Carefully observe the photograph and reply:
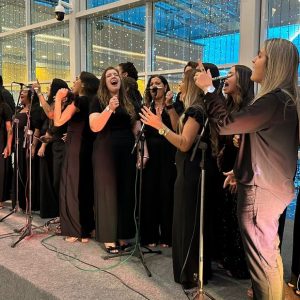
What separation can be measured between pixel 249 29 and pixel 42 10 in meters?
4.37

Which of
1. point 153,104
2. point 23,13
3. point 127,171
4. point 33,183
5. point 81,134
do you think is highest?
point 23,13

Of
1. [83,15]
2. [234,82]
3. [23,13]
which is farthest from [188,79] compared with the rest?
[23,13]

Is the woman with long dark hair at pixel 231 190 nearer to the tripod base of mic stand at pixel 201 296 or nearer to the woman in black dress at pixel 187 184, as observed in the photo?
the woman in black dress at pixel 187 184

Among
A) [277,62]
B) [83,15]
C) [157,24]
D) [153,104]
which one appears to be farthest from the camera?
[83,15]

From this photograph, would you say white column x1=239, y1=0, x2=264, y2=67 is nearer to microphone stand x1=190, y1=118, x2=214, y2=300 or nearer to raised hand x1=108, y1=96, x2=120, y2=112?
raised hand x1=108, y1=96, x2=120, y2=112

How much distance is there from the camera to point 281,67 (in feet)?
5.55

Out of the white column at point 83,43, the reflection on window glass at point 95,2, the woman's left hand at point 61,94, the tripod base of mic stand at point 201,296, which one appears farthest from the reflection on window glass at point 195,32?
the tripod base of mic stand at point 201,296

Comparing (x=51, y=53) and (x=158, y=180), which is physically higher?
(x=51, y=53)

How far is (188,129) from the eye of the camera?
220 centimetres

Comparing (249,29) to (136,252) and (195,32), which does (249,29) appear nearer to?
(195,32)

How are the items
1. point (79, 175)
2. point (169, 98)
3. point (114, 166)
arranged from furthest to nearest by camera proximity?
point (79, 175) < point (114, 166) < point (169, 98)

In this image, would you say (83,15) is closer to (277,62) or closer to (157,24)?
(157,24)

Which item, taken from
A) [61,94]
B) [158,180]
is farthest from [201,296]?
[61,94]

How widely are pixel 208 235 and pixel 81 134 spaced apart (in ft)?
4.73
